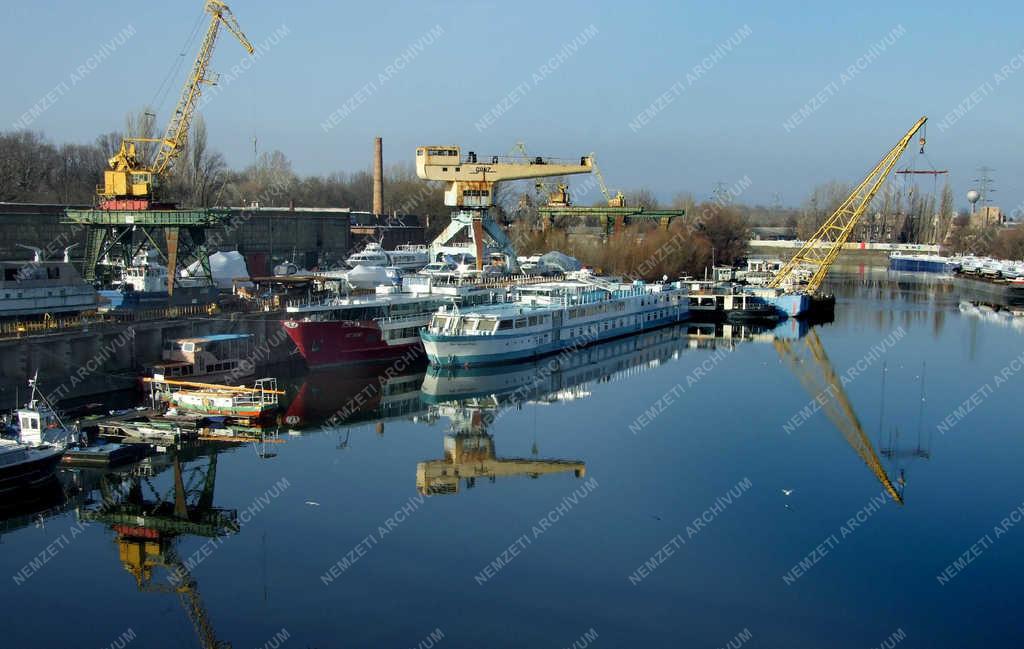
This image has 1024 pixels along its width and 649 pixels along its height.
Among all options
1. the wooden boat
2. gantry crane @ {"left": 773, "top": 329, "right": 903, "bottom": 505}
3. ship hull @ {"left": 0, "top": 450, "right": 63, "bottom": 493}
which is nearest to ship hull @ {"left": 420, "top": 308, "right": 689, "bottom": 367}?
the wooden boat

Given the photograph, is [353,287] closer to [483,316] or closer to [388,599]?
[483,316]

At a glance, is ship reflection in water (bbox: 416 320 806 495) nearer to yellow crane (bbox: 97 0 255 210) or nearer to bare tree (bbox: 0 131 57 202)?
yellow crane (bbox: 97 0 255 210)

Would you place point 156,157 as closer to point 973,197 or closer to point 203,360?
point 203,360

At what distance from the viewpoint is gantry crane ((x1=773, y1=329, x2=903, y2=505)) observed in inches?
787

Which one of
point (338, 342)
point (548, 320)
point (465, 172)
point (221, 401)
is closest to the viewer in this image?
Answer: point (221, 401)

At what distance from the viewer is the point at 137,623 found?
503 inches

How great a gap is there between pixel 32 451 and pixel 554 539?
379 inches

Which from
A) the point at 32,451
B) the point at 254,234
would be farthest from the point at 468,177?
the point at 32,451

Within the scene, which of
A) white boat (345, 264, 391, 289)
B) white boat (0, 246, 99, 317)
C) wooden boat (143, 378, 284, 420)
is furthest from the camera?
white boat (345, 264, 391, 289)

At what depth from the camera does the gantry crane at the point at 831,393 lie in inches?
787

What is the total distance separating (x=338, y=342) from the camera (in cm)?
2950

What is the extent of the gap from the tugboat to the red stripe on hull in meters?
10.3

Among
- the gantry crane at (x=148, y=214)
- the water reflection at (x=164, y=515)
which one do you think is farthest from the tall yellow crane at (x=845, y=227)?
the water reflection at (x=164, y=515)

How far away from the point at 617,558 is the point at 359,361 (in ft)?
55.5
